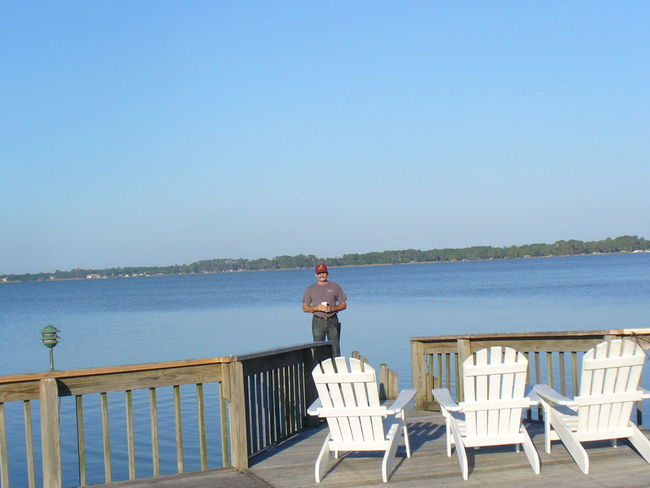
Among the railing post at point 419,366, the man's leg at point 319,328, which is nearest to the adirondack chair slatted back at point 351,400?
the railing post at point 419,366

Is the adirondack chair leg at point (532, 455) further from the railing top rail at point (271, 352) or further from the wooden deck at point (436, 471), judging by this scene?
the railing top rail at point (271, 352)

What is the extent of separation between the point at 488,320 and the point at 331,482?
27116 mm

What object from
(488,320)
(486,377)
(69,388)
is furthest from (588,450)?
(488,320)

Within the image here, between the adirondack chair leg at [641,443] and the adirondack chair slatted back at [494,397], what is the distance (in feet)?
2.82

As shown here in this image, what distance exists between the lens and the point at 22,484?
10312 mm

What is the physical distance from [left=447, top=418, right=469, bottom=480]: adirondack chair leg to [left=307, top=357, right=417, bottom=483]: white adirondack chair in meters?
0.42

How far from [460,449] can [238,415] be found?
1720 mm

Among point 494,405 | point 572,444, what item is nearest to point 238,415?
point 494,405

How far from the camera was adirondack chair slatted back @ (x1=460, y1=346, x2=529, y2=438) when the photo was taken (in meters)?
6.32

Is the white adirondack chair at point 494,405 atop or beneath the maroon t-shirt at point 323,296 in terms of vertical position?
beneath

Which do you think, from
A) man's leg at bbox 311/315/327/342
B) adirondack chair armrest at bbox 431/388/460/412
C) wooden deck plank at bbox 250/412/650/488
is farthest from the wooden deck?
man's leg at bbox 311/315/327/342

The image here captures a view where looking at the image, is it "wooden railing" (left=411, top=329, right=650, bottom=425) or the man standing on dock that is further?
the man standing on dock

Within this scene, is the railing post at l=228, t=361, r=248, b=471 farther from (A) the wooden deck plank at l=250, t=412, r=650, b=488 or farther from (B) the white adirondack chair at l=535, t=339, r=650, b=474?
(B) the white adirondack chair at l=535, t=339, r=650, b=474

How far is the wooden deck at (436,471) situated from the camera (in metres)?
6.04
